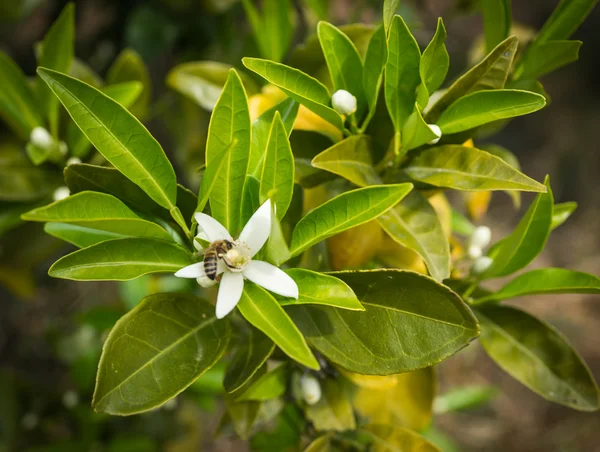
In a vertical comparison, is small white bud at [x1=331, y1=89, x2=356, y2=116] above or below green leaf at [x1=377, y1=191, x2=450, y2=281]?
above

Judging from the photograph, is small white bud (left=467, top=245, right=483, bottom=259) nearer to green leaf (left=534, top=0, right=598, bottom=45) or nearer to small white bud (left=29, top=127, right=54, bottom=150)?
green leaf (left=534, top=0, right=598, bottom=45)

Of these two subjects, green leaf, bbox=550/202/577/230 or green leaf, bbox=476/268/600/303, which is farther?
green leaf, bbox=550/202/577/230

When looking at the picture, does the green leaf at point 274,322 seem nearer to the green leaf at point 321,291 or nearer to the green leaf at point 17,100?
the green leaf at point 321,291

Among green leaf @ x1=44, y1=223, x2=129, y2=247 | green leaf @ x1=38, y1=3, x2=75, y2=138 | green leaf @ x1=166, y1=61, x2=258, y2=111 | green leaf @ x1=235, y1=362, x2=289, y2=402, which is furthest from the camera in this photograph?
green leaf @ x1=166, y1=61, x2=258, y2=111

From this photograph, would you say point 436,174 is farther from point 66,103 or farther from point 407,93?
point 66,103

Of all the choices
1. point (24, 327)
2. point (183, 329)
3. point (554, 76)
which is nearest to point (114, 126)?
point (183, 329)

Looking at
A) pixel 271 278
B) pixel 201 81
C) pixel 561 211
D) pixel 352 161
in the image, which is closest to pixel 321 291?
pixel 271 278

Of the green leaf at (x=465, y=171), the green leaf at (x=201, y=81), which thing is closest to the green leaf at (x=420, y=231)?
the green leaf at (x=465, y=171)

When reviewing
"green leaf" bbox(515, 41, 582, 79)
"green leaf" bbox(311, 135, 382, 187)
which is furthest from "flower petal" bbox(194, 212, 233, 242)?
"green leaf" bbox(515, 41, 582, 79)
